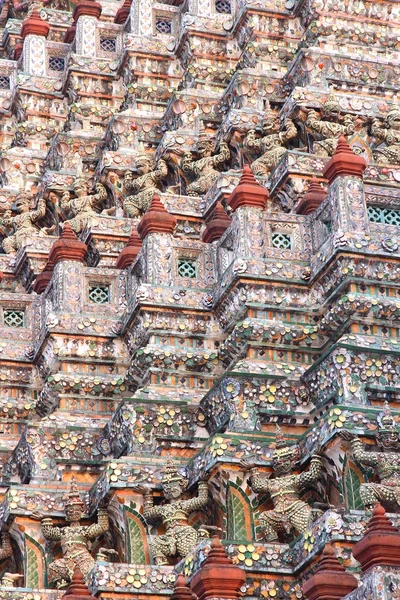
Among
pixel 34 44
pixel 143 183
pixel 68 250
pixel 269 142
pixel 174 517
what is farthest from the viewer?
pixel 34 44

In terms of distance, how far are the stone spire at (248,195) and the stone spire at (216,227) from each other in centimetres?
166

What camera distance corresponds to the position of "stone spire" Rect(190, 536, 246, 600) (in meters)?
30.6

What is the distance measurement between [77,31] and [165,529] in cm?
2157

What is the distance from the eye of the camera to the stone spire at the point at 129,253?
41.3 metres

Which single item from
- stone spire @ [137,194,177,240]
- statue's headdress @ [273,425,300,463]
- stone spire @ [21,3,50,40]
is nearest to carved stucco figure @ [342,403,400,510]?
statue's headdress @ [273,425,300,463]

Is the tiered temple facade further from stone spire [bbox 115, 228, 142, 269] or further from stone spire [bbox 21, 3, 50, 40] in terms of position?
stone spire [bbox 21, 3, 50, 40]

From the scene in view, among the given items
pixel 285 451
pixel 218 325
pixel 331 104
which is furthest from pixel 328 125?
pixel 285 451

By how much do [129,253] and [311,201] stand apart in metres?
4.30

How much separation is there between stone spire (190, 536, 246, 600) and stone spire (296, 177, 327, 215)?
9.83m

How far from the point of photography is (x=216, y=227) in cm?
4050

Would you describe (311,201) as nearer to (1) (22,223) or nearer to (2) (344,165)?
(2) (344,165)

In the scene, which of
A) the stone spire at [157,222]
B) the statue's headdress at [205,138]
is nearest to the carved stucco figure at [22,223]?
the statue's headdress at [205,138]

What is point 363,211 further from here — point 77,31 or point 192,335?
point 77,31

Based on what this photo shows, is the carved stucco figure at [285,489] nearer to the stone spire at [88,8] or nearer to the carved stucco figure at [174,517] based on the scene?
the carved stucco figure at [174,517]
